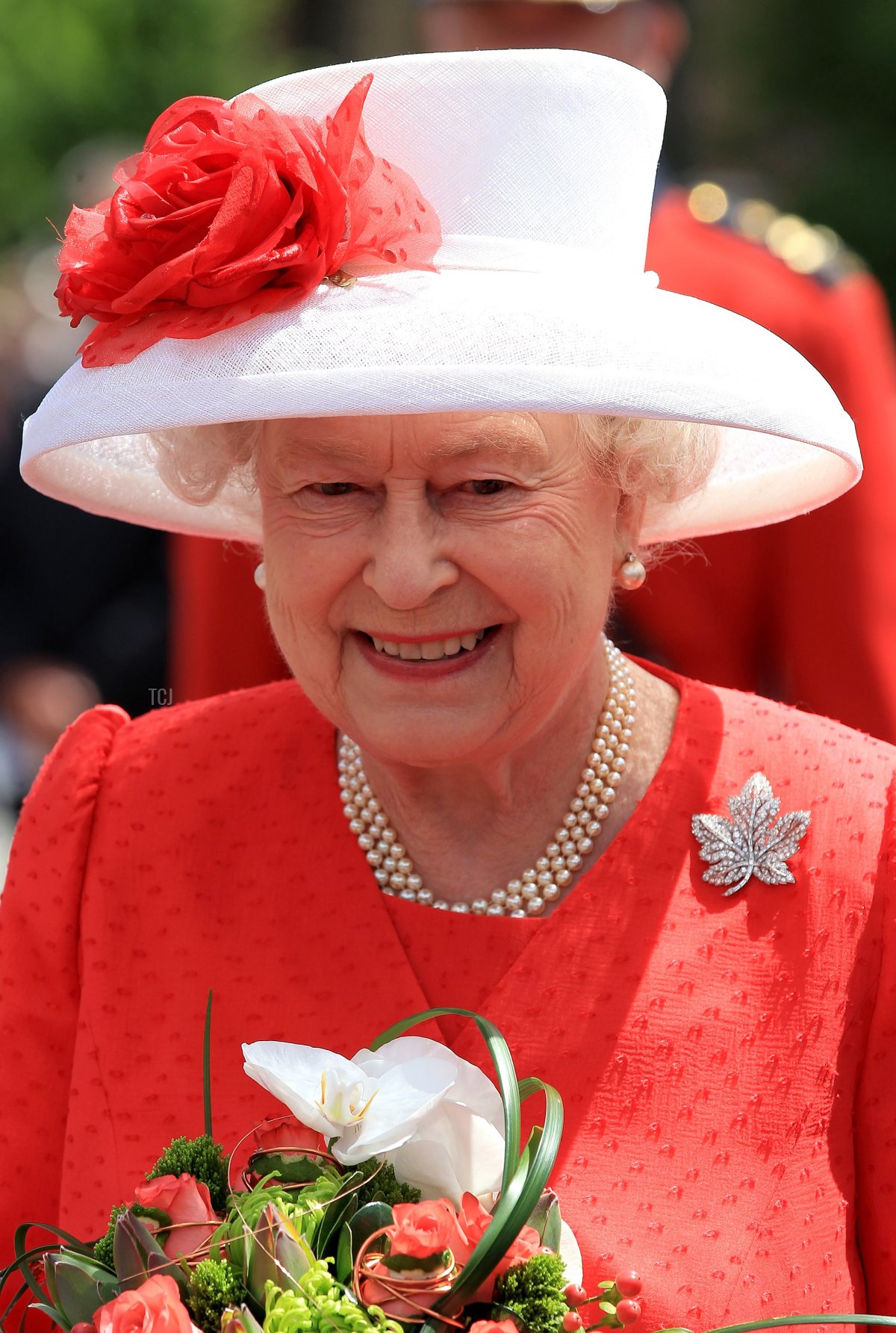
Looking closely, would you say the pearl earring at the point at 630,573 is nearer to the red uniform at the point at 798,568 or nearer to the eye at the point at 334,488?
the eye at the point at 334,488

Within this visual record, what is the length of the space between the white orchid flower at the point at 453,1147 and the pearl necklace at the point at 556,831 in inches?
23.3

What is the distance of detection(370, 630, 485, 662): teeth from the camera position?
6.98 ft

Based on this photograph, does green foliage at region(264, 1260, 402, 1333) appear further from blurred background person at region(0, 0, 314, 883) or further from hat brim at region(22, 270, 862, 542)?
blurred background person at region(0, 0, 314, 883)

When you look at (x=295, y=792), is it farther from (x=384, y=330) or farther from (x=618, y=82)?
(x=618, y=82)

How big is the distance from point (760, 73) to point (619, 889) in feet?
54.7

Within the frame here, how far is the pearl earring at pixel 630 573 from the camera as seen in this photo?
2297 millimetres

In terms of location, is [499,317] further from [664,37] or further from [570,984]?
[664,37]

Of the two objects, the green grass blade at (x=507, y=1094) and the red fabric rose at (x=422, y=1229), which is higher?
the green grass blade at (x=507, y=1094)

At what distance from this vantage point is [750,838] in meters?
2.26

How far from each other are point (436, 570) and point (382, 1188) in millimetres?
726

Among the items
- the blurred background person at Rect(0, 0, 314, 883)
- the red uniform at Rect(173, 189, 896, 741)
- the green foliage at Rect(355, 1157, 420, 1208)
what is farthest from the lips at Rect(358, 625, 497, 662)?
the red uniform at Rect(173, 189, 896, 741)

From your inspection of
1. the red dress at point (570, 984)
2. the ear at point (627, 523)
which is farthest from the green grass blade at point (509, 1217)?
the ear at point (627, 523)

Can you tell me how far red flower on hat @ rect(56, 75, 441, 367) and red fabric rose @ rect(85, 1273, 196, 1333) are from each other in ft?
3.34

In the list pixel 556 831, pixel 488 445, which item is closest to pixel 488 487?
pixel 488 445
